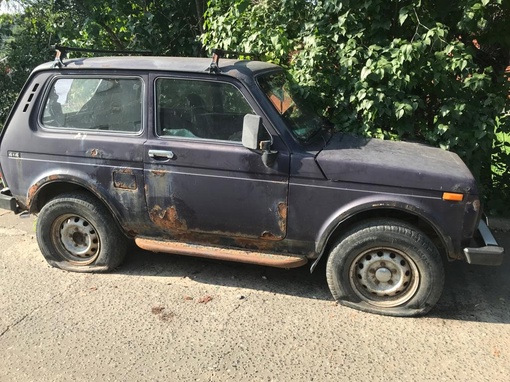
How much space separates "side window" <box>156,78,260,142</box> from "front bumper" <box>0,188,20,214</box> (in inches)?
67.3

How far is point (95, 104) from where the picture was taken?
12.7ft

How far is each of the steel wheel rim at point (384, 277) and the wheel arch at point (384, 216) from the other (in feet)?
0.82

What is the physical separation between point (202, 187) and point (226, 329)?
1.11 metres

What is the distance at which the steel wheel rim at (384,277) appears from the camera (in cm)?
345

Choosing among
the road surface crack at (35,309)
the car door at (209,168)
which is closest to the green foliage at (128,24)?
the car door at (209,168)

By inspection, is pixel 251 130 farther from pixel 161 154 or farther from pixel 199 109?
pixel 161 154

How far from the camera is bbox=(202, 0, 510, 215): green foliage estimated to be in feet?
13.7

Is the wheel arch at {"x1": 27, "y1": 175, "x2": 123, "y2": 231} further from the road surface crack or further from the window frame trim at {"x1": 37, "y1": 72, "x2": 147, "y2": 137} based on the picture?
the road surface crack

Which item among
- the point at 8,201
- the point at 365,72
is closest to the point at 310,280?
the point at 365,72

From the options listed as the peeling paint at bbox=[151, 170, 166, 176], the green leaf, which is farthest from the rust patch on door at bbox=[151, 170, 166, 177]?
the green leaf

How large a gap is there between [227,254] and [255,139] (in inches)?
40.5

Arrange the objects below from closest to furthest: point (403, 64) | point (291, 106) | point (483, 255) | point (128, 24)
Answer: point (483, 255)
point (291, 106)
point (403, 64)
point (128, 24)

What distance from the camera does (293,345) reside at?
124 inches

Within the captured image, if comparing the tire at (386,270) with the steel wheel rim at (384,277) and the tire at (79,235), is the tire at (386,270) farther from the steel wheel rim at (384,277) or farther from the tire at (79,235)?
Result: the tire at (79,235)
